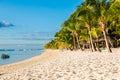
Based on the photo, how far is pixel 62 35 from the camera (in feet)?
332

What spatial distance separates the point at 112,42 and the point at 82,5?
27045 mm

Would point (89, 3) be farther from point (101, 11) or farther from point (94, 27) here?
point (94, 27)

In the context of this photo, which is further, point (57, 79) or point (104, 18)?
point (104, 18)

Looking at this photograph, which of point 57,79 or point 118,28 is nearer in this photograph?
point 57,79

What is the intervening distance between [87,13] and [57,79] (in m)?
36.5

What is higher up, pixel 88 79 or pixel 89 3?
pixel 89 3

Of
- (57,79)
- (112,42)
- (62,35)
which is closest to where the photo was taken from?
(57,79)

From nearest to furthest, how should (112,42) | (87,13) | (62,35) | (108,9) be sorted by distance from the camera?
(108,9) < (87,13) < (112,42) < (62,35)

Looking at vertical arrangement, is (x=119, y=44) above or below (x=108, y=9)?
below

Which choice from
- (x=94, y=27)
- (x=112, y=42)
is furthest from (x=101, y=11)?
(x=112, y=42)

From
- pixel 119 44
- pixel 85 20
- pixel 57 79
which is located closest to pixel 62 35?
pixel 119 44

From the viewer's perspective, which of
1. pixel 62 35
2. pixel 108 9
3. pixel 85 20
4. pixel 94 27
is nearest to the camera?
pixel 108 9

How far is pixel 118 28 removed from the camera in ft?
227

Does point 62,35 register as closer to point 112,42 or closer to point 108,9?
point 112,42
